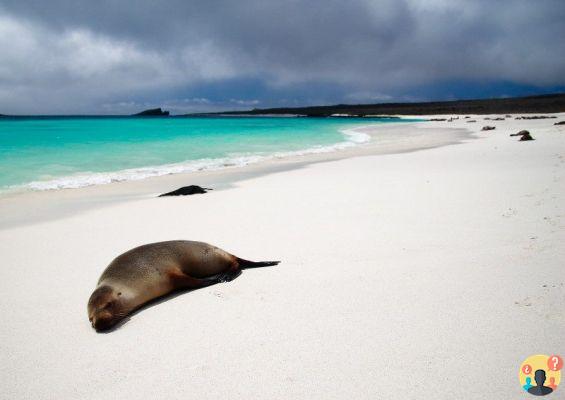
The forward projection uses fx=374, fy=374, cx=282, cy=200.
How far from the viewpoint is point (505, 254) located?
3.37m

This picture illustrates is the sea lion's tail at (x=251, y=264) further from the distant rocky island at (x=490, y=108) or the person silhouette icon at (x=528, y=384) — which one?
the distant rocky island at (x=490, y=108)

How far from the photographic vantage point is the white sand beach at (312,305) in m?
1.95

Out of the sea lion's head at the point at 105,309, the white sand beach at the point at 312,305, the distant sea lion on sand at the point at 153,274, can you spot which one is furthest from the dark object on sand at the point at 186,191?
the sea lion's head at the point at 105,309

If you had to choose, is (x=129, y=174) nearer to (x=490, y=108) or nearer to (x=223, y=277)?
(x=223, y=277)

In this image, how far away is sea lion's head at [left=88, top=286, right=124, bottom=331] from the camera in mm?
2510

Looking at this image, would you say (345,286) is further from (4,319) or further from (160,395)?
(4,319)

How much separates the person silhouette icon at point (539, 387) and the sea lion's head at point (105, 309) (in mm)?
2468

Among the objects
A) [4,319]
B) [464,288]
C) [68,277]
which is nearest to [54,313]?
[4,319]

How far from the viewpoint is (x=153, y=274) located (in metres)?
3.00

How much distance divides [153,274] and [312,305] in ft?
4.26

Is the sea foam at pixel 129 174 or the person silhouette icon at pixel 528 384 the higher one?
the sea foam at pixel 129 174

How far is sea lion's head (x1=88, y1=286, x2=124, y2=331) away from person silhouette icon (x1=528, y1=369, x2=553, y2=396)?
8.10 ft

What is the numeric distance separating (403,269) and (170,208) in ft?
13.2

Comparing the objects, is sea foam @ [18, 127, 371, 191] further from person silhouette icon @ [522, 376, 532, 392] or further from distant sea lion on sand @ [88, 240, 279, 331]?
person silhouette icon @ [522, 376, 532, 392]
